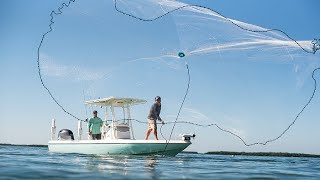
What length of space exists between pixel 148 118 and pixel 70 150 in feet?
23.2

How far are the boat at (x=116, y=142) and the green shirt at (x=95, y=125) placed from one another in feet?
1.25

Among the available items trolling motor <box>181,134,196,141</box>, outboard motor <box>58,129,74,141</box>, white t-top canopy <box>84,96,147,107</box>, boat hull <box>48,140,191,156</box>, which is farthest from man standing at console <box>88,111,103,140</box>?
trolling motor <box>181,134,196,141</box>

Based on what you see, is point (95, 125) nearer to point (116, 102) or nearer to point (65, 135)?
point (116, 102)

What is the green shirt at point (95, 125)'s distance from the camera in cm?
2639

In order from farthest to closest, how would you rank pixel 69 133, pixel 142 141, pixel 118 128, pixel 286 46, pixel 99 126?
pixel 69 133
pixel 99 126
pixel 118 128
pixel 142 141
pixel 286 46

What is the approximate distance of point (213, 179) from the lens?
32.7 ft

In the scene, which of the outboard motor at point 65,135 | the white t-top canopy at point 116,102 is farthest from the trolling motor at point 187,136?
the outboard motor at point 65,135

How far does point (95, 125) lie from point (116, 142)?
3.79m

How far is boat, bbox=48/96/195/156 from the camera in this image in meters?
22.2

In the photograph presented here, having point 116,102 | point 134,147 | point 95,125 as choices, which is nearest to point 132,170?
point 134,147

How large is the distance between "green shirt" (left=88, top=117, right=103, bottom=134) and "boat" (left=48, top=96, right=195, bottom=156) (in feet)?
1.25

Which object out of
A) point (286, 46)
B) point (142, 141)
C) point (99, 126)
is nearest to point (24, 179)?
point (286, 46)

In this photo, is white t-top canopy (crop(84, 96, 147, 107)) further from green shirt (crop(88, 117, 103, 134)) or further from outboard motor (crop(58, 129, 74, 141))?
outboard motor (crop(58, 129, 74, 141))

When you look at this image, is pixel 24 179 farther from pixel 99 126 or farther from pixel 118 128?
pixel 99 126
